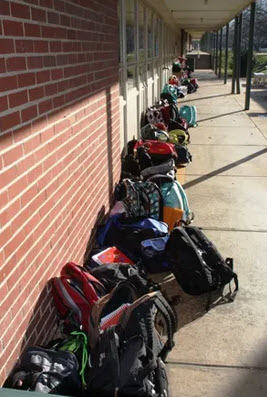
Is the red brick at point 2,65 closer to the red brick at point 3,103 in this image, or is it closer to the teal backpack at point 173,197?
the red brick at point 3,103

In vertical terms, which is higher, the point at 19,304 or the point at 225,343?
the point at 19,304

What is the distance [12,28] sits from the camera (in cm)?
218

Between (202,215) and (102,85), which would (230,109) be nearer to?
(202,215)

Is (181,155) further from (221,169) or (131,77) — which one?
(131,77)

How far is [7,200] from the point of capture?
2174 millimetres

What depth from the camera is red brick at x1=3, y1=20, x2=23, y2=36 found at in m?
2.11

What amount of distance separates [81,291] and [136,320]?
0.58 metres

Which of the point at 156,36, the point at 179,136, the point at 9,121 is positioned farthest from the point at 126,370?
the point at 156,36

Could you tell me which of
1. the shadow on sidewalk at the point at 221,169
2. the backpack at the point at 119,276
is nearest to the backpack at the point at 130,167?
the shadow on sidewalk at the point at 221,169

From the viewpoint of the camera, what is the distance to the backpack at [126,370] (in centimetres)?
225

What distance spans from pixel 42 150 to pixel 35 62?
1.63 ft

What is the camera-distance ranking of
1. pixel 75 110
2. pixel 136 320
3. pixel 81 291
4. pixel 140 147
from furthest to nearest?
pixel 140 147
pixel 75 110
pixel 81 291
pixel 136 320

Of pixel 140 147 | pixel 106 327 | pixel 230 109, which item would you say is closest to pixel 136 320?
pixel 106 327

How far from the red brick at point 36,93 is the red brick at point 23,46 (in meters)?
0.21
